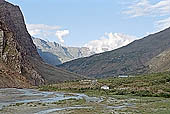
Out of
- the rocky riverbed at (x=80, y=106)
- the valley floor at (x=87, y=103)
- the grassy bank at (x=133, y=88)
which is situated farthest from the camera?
the grassy bank at (x=133, y=88)

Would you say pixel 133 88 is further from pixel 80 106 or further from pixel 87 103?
pixel 80 106

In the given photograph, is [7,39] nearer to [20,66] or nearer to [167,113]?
[20,66]

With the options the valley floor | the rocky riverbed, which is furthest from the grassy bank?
the rocky riverbed

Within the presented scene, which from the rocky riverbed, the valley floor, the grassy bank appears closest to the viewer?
the rocky riverbed

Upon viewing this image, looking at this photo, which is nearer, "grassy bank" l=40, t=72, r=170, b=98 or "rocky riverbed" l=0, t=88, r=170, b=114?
"rocky riverbed" l=0, t=88, r=170, b=114

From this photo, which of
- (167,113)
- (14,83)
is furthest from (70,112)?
(14,83)

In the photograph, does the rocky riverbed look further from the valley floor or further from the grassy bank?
the grassy bank

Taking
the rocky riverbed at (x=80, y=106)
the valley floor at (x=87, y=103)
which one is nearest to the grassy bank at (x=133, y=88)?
the valley floor at (x=87, y=103)

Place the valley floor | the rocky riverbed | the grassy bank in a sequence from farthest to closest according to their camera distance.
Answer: the grassy bank < the valley floor < the rocky riverbed

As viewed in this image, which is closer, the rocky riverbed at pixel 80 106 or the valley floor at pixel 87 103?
the rocky riverbed at pixel 80 106

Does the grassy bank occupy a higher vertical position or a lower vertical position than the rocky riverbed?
higher

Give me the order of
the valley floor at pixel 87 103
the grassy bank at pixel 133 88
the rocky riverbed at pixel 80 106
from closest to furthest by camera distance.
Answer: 1. the rocky riverbed at pixel 80 106
2. the valley floor at pixel 87 103
3. the grassy bank at pixel 133 88

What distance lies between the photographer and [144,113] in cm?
5756

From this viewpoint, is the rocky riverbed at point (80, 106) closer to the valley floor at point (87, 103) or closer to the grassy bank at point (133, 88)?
the valley floor at point (87, 103)
